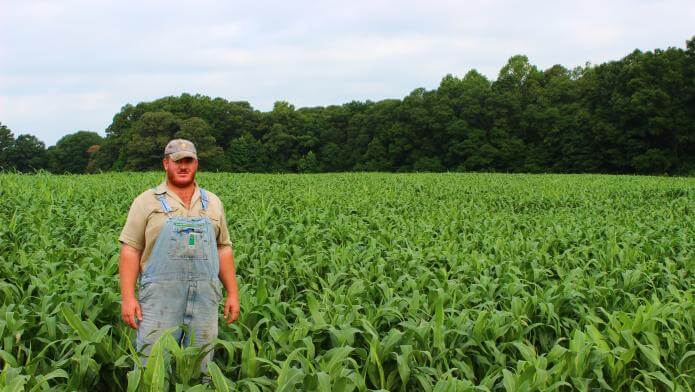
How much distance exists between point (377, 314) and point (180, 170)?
161 cm

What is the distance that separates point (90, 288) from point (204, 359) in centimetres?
182

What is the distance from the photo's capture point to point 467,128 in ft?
176

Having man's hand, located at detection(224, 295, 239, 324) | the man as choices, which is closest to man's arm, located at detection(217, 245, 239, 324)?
man's hand, located at detection(224, 295, 239, 324)

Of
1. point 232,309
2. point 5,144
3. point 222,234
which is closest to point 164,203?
point 222,234

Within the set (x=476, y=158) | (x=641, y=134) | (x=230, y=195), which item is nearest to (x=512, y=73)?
(x=476, y=158)

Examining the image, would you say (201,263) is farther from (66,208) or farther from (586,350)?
(66,208)

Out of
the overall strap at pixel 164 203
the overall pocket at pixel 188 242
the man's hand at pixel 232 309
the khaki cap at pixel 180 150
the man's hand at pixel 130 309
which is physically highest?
the khaki cap at pixel 180 150

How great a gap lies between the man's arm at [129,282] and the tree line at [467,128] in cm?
4283

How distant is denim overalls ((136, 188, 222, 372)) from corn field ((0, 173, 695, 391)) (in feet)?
0.68

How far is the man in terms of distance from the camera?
9.60 feet

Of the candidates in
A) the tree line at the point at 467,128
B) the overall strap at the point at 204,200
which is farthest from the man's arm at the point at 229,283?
the tree line at the point at 467,128

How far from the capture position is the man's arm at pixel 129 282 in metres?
2.90

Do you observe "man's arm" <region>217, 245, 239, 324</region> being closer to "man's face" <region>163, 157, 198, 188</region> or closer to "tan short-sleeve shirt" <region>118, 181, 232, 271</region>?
"tan short-sleeve shirt" <region>118, 181, 232, 271</region>

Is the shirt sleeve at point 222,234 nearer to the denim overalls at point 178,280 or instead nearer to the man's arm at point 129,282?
the denim overalls at point 178,280
